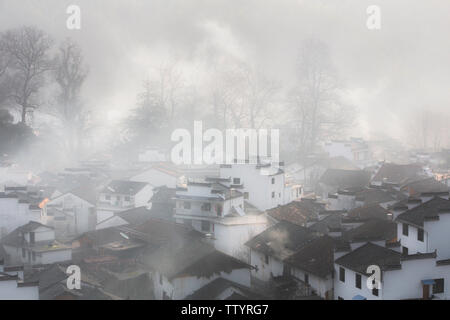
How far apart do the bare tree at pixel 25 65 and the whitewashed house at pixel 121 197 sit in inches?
231

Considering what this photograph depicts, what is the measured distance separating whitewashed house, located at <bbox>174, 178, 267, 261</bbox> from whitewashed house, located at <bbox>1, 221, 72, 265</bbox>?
395 centimetres

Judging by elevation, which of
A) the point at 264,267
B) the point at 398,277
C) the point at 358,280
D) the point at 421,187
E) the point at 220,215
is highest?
the point at 421,187

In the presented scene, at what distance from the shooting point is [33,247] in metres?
15.3

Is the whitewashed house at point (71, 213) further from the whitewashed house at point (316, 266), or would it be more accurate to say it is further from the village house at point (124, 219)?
the whitewashed house at point (316, 266)

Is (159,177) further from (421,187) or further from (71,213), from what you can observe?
(421,187)

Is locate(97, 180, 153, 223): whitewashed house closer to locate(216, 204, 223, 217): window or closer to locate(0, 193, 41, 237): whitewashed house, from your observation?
locate(0, 193, 41, 237): whitewashed house

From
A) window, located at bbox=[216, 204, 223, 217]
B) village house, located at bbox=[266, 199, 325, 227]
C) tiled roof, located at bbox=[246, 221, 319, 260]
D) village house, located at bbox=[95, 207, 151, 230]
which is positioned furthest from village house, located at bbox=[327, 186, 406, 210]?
village house, located at bbox=[95, 207, 151, 230]

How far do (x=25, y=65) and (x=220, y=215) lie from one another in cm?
1339

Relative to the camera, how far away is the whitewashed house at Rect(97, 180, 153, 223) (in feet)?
68.4

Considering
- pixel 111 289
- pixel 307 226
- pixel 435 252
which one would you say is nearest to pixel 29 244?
pixel 111 289

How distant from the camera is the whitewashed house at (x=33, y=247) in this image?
15039mm

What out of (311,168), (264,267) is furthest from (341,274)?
(311,168)

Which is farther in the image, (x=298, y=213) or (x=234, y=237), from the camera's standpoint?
(x=298, y=213)

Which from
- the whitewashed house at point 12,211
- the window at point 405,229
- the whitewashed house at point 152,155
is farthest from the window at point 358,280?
the whitewashed house at point 152,155
